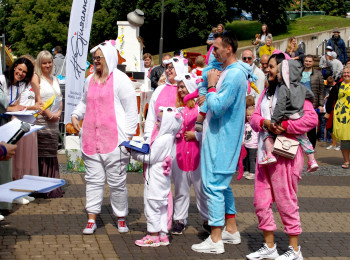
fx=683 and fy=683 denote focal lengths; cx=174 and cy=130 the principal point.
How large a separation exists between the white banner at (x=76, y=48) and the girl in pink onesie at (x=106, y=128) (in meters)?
2.49

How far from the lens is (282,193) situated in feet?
20.8

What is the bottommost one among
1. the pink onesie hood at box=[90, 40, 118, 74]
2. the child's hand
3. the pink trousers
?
the pink trousers

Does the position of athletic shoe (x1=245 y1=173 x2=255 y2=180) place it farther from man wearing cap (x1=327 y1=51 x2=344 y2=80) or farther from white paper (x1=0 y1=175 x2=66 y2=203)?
man wearing cap (x1=327 y1=51 x2=344 y2=80)

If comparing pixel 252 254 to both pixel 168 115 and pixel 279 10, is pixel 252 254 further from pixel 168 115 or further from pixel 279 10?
pixel 279 10

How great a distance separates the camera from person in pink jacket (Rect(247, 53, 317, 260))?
6.33 metres

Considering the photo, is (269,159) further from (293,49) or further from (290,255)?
(293,49)

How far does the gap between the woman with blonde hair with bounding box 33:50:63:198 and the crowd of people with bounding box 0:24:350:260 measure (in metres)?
0.32

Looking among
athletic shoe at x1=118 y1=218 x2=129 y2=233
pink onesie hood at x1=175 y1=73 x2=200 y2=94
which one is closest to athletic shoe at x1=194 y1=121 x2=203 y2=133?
pink onesie hood at x1=175 y1=73 x2=200 y2=94

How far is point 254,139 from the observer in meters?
10.9

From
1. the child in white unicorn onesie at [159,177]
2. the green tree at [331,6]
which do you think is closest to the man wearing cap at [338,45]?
the child in white unicorn onesie at [159,177]

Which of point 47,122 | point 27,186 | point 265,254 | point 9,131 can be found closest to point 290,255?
point 265,254

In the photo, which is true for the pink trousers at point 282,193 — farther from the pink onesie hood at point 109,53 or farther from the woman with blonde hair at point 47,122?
the woman with blonde hair at point 47,122

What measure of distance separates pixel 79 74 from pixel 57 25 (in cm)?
4666

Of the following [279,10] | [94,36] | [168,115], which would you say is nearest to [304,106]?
[168,115]
